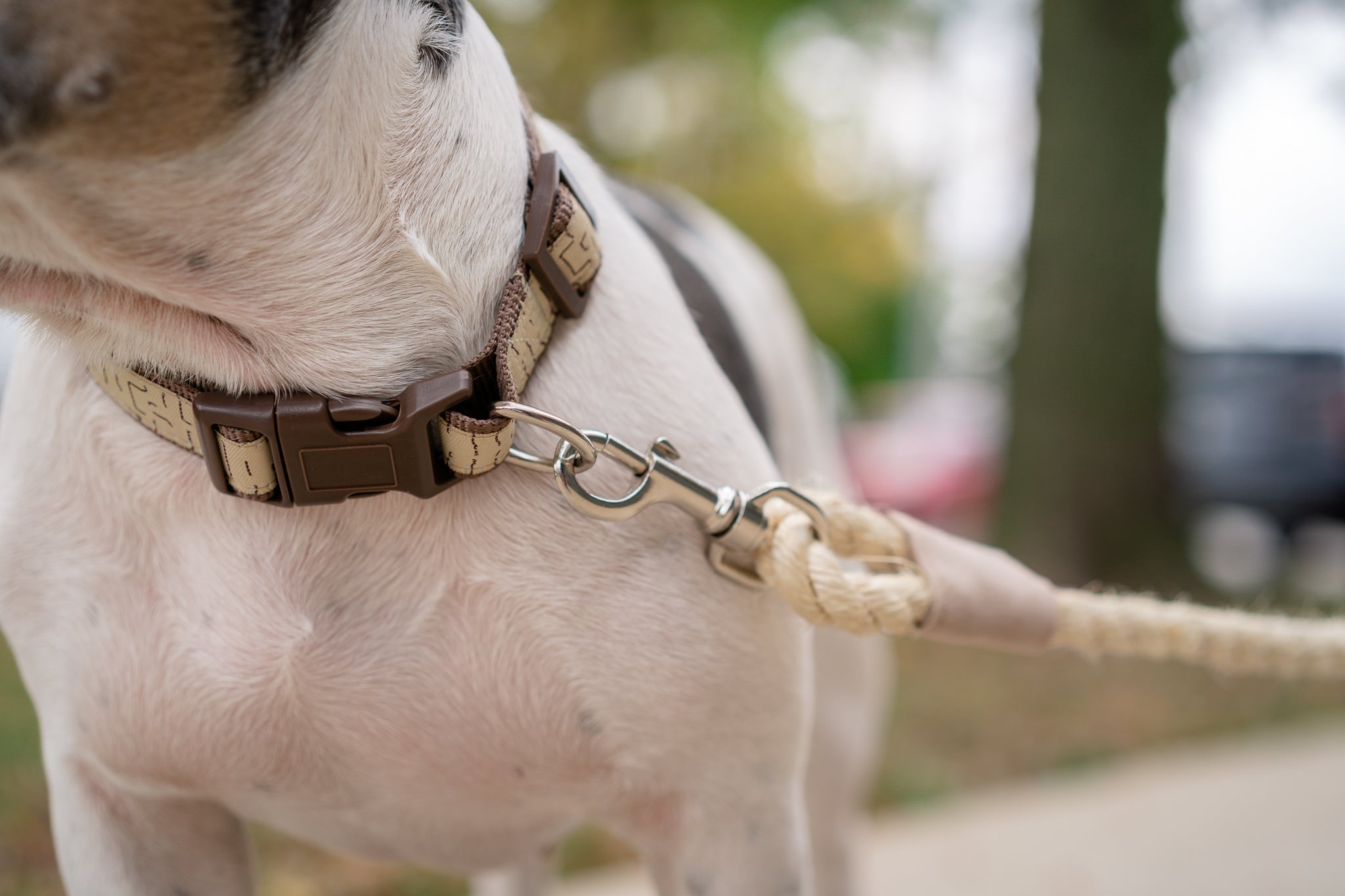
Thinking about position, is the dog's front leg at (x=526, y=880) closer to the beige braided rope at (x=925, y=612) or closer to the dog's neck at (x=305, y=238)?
the beige braided rope at (x=925, y=612)

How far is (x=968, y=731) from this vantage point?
167 inches

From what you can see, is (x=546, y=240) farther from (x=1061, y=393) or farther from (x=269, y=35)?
(x=1061, y=393)

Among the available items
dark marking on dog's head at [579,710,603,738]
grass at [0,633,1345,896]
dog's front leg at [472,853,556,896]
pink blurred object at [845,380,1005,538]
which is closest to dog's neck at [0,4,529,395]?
dark marking on dog's head at [579,710,603,738]

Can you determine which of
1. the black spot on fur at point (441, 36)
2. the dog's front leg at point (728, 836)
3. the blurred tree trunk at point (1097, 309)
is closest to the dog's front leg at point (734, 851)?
the dog's front leg at point (728, 836)

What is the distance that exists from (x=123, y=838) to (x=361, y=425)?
68 centimetres

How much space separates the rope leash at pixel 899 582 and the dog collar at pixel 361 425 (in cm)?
5

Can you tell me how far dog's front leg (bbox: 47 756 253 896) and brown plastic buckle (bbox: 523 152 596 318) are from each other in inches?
31.3

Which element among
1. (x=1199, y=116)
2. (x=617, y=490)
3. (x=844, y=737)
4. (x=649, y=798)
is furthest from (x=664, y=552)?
(x=1199, y=116)

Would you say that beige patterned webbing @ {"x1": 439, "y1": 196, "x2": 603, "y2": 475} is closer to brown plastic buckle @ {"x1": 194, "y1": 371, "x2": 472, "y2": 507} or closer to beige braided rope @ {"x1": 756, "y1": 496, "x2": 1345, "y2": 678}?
brown plastic buckle @ {"x1": 194, "y1": 371, "x2": 472, "y2": 507}

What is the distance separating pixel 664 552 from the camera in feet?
3.69

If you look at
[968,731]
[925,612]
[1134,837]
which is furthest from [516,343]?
[968,731]

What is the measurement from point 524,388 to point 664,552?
0.81 feet

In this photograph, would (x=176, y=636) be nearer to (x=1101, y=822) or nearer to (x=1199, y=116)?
(x=1101, y=822)

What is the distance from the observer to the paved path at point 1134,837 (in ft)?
9.30
